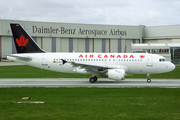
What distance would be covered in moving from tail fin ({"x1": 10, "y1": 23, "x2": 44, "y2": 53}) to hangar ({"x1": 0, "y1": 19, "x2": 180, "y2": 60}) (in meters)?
50.2

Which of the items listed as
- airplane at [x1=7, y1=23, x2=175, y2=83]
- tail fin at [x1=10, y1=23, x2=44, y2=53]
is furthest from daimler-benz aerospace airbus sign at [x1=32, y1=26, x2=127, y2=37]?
airplane at [x1=7, y1=23, x2=175, y2=83]

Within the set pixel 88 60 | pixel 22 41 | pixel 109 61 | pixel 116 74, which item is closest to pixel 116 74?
pixel 116 74

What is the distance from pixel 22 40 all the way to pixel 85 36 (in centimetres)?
5704

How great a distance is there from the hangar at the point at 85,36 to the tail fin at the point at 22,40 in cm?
5025

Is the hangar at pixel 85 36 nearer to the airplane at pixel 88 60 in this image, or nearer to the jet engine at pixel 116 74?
the airplane at pixel 88 60

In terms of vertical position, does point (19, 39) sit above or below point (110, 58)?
above

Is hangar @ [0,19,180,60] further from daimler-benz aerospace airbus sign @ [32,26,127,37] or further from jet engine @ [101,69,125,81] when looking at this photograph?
jet engine @ [101,69,125,81]

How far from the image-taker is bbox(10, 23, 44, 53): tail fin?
29.5 meters
